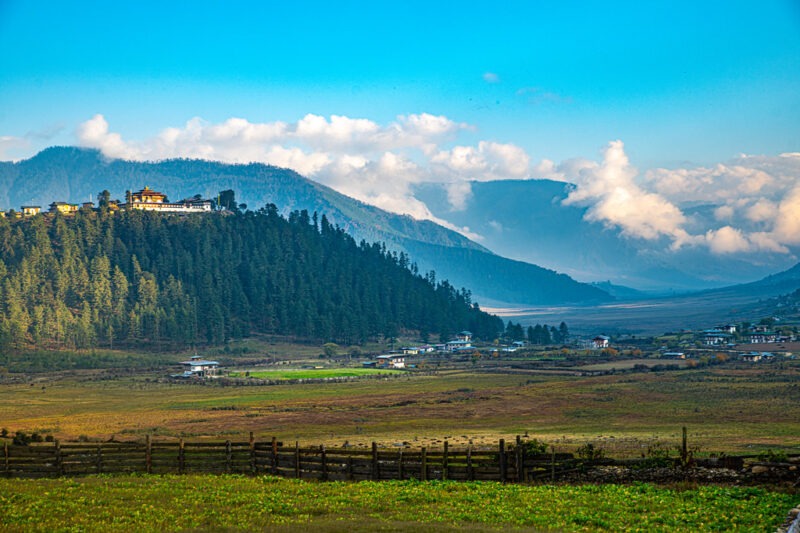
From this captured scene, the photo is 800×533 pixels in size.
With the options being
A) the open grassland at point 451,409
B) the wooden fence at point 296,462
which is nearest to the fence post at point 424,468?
the wooden fence at point 296,462

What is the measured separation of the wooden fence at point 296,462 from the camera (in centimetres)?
3688

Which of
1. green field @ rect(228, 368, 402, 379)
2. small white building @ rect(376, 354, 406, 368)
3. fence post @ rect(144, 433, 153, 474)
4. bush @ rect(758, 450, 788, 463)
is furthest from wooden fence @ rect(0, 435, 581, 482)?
small white building @ rect(376, 354, 406, 368)

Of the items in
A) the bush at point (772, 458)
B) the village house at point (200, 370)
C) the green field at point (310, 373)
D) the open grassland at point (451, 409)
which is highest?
the bush at point (772, 458)

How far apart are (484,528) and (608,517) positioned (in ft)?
14.7

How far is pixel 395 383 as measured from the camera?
137 metres

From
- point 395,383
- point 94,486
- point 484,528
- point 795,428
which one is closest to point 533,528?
point 484,528

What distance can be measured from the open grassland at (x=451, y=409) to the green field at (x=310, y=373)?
10.9m

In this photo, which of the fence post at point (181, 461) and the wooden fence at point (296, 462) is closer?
the wooden fence at point (296, 462)

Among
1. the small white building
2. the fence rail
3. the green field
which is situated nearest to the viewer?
the fence rail

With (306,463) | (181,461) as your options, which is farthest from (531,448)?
(181,461)

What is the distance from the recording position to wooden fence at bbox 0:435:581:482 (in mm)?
36875

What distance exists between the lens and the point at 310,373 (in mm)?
156000

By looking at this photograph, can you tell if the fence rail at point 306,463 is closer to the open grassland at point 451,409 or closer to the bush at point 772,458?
the bush at point 772,458

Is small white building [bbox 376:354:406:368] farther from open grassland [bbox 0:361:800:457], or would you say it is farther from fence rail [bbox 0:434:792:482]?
fence rail [bbox 0:434:792:482]
